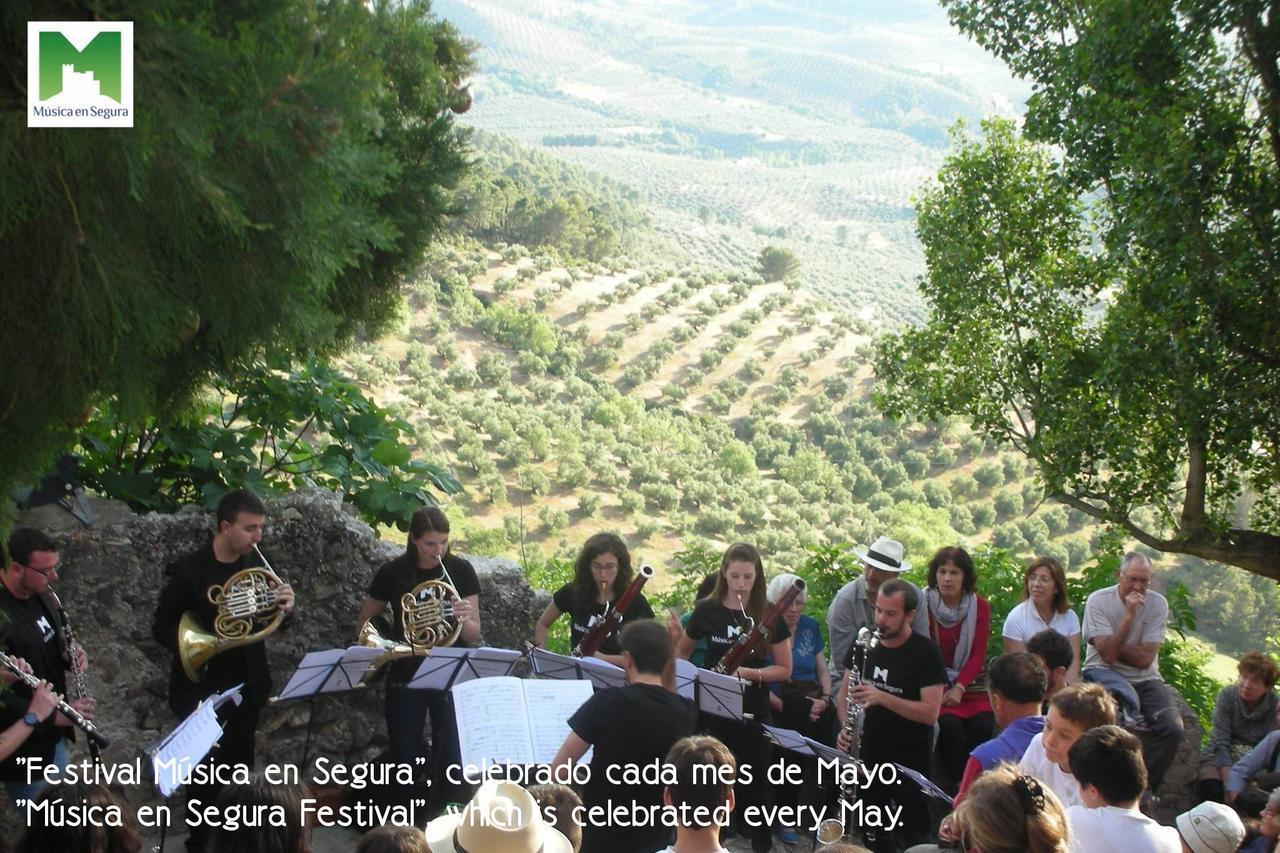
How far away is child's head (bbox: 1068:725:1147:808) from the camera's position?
373 cm

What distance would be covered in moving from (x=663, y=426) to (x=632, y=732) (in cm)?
3818

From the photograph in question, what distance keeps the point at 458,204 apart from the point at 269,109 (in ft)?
8.06

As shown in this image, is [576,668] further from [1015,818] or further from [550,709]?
[1015,818]

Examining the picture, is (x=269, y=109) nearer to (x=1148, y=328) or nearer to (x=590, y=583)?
(x=590, y=583)

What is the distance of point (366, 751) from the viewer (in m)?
6.48

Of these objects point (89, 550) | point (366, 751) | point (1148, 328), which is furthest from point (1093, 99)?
point (89, 550)

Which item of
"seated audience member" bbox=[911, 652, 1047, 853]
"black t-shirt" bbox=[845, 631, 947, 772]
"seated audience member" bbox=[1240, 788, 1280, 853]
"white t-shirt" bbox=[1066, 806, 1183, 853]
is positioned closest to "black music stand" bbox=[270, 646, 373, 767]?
"black t-shirt" bbox=[845, 631, 947, 772]

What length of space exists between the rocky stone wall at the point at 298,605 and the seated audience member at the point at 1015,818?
3.53 metres

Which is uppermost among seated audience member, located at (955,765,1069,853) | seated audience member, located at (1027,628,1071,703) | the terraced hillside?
seated audience member, located at (955,765,1069,853)

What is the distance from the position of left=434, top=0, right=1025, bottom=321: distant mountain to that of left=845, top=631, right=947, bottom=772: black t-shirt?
68.3 metres

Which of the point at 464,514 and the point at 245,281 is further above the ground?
the point at 245,281

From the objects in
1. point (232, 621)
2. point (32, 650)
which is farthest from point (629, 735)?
point (32, 650)

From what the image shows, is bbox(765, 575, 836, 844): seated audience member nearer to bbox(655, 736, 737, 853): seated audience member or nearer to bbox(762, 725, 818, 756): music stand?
bbox(762, 725, 818, 756): music stand

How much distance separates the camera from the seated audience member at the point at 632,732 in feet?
13.8
